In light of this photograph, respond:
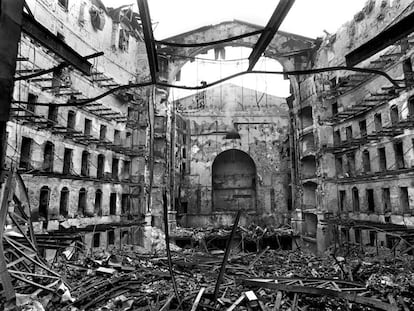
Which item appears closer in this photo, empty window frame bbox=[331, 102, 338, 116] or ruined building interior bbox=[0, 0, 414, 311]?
ruined building interior bbox=[0, 0, 414, 311]

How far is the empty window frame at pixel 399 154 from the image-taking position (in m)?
19.3

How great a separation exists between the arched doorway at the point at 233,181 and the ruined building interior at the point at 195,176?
2.55 meters

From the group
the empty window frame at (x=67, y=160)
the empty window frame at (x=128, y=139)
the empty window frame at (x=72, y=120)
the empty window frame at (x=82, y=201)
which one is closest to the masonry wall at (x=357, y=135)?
the empty window frame at (x=128, y=139)

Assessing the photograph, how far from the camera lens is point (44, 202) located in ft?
58.4

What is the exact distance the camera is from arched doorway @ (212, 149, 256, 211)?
39844 mm

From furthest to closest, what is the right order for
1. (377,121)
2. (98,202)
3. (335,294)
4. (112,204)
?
(112,204) → (98,202) → (377,121) → (335,294)

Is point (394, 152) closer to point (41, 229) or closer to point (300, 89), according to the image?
point (300, 89)

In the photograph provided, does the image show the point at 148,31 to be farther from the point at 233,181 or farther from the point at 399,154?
the point at 233,181

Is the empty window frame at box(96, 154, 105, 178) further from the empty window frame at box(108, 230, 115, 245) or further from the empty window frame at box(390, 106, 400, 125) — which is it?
the empty window frame at box(390, 106, 400, 125)

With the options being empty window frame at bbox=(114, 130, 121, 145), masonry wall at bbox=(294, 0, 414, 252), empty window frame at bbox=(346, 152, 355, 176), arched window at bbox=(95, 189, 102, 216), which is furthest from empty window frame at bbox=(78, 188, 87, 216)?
empty window frame at bbox=(346, 152, 355, 176)

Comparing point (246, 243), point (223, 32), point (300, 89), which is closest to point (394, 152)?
point (300, 89)

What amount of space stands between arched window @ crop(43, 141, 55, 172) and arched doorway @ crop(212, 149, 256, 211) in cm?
2450

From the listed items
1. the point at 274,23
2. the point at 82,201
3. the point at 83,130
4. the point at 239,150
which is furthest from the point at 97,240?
the point at 239,150

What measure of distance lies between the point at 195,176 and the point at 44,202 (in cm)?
2167
